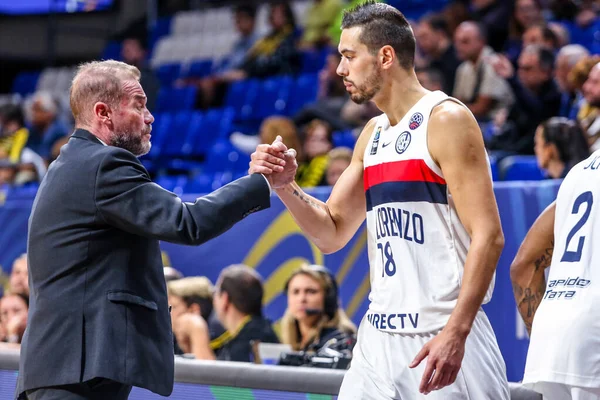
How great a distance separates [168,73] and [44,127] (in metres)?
2.45

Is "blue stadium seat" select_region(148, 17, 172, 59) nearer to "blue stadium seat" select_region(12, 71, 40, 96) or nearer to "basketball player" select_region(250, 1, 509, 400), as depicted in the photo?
"blue stadium seat" select_region(12, 71, 40, 96)

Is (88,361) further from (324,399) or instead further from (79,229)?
(324,399)

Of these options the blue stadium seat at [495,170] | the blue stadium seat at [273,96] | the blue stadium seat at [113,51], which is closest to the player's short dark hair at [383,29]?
the blue stadium seat at [495,170]

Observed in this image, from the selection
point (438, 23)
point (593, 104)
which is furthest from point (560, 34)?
point (593, 104)

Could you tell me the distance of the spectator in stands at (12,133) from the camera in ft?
34.3

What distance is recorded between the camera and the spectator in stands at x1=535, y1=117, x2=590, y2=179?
5523 mm

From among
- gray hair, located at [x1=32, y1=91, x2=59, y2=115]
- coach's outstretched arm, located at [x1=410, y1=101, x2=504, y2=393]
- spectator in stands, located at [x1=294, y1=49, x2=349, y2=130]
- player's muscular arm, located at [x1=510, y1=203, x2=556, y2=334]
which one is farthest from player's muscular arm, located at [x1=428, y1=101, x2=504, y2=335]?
gray hair, located at [x1=32, y1=91, x2=59, y2=115]

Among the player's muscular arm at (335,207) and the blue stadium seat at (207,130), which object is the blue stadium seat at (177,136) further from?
the player's muscular arm at (335,207)

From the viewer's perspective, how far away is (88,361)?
9.39ft

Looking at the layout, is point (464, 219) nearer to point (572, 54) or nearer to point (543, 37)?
point (572, 54)

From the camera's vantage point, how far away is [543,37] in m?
7.96

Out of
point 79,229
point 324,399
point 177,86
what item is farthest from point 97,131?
point 177,86

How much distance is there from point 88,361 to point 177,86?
33.3 feet

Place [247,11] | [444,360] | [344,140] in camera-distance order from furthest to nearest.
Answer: [247,11] → [344,140] → [444,360]
